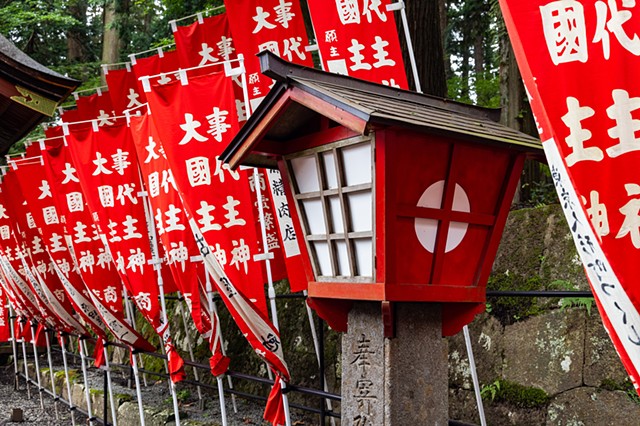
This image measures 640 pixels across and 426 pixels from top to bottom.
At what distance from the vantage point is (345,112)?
3564 millimetres

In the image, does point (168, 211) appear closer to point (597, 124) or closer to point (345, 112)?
point (345, 112)

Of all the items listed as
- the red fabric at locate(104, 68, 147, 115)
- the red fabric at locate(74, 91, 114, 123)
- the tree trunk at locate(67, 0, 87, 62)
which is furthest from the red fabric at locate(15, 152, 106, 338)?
the tree trunk at locate(67, 0, 87, 62)

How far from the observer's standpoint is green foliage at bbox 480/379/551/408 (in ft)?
20.0

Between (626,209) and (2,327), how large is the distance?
15.1 meters

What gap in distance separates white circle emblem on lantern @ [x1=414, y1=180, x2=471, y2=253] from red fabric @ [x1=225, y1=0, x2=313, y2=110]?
3268 millimetres

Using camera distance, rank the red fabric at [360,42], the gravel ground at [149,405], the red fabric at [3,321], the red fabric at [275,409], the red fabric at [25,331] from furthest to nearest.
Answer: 1. the red fabric at [25,331]
2. the red fabric at [3,321]
3. the gravel ground at [149,405]
4. the red fabric at [275,409]
5. the red fabric at [360,42]

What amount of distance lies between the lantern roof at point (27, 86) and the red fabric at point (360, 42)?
9.68ft

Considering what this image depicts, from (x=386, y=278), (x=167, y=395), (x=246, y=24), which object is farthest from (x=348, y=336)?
(x=167, y=395)

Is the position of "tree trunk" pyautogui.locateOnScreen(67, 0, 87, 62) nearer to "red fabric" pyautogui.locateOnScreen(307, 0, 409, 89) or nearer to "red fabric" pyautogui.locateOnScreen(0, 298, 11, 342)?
"red fabric" pyautogui.locateOnScreen(0, 298, 11, 342)

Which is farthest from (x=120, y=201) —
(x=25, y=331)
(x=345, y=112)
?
(x=25, y=331)

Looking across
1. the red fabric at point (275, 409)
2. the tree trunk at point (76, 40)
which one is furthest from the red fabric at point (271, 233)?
the tree trunk at point (76, 40)

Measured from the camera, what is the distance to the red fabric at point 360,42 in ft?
18.7

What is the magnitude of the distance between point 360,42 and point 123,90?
6165 millimetres

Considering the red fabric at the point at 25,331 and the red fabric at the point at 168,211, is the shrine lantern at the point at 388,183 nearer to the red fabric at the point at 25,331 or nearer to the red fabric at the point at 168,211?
the red fabric at the point at 168,211
